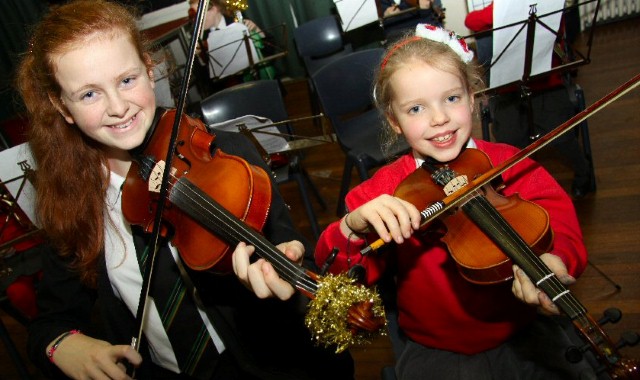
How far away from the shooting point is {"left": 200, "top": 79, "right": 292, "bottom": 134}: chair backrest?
2570 millimetres

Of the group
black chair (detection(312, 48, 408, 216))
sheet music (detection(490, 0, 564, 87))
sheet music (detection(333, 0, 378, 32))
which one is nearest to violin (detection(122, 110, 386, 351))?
sheet music (detection(490, 0, 564, 87))

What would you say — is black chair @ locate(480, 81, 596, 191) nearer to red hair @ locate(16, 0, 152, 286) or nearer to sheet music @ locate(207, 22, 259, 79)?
red hair @ locate(16, 0, 152, 286)

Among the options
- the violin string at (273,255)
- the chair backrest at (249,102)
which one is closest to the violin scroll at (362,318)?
the violin string at (273,255)

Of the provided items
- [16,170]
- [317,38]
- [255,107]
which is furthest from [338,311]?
[317,38]

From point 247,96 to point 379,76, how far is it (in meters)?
1.53

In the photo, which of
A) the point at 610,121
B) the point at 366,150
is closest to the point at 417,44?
the point at 366,150

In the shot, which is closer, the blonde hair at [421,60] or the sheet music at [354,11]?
the blonde hair at [421,60]

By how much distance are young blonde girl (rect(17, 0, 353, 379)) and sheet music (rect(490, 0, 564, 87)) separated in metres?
1.25

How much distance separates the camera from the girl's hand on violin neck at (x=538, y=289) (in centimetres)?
79

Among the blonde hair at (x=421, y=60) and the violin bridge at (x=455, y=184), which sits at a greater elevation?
the blonde hair at (x=421, y=60)

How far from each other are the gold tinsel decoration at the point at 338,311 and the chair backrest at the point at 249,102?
6.44 ft

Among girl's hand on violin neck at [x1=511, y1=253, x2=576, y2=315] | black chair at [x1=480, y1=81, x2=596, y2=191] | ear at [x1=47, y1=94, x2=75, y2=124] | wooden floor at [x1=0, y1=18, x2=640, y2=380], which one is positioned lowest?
wooden floor at [x1=0, y1=18, x2=640, y2=380]

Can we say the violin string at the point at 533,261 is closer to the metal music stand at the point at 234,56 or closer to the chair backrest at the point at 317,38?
the metal music stand at the point at 234,56

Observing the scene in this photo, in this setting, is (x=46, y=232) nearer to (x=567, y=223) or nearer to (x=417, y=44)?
(x=417, y=44)
